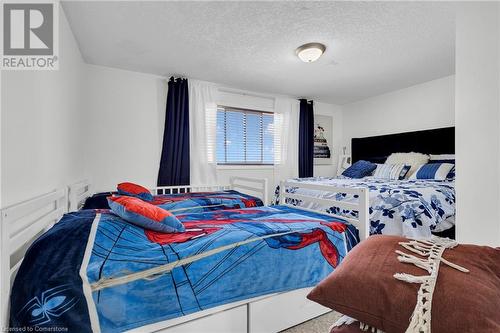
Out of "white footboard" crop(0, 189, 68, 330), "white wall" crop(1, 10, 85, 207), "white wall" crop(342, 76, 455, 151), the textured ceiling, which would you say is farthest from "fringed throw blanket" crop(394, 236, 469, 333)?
"white wall" crop(342, 76, 455, 151)

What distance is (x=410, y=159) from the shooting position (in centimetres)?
353

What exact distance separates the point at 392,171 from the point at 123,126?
151 inches

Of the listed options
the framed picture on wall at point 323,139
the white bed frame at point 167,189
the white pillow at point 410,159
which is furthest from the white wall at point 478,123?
the framed picture on wall at point 323,139

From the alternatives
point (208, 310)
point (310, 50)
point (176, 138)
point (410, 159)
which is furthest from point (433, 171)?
point (176, 138)

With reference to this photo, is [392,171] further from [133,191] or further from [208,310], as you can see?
[133,191]

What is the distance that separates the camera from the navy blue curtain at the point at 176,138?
3273mm

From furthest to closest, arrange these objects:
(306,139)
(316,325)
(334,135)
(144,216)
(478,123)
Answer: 1. (334,135)
2. (306,139)
3. (316,325)
4. (144,216)
5. (478,123)

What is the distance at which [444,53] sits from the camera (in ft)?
8.59

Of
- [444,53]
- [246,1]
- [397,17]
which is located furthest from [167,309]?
[444,53]

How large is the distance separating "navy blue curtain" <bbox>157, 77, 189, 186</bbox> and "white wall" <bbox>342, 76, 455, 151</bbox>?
3.32m

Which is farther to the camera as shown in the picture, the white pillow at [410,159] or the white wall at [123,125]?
the white pillow at [410,159]

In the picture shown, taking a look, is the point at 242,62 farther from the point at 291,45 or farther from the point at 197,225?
the point at 197,225

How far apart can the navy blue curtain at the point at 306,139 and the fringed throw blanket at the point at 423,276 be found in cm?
358

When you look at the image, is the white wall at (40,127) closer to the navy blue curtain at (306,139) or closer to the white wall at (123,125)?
the white wall at (123,125)
